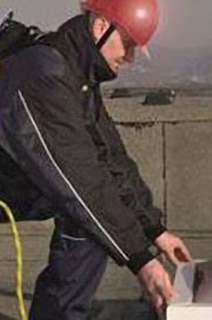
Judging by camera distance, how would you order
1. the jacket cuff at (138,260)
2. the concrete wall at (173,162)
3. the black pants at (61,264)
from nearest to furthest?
1. the jacket cuff at (138,260)
2. the black pants at (61,264)
3. the concrete wall at (173,162)

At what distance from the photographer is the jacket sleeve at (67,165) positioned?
466 centimetres

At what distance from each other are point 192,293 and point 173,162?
3487mm

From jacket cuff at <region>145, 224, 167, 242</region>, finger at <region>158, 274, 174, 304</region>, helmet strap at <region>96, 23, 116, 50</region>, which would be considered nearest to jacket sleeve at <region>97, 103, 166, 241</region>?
jacket cuff at <region>145, 224, 167, 242</region>

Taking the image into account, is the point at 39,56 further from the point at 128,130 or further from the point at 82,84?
the point at 128,130

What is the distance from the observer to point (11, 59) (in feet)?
16.3

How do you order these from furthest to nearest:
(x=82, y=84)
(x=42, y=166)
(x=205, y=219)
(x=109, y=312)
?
1. (x=205, y=219)
2. (x=109, y=312)
3. (x=82, y=84)
4. (x=42, y=166)

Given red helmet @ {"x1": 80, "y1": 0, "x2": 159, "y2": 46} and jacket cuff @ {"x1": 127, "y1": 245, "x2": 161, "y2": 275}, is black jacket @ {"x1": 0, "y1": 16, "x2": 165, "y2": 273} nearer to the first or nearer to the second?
jacket cuff @ {"x1": 127, "y1": 245, "x2": 161, "y2": 275}

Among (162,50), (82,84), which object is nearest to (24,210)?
(82,84)

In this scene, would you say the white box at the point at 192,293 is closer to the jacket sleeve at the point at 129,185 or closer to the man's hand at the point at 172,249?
the man's hand at the point at 172,249

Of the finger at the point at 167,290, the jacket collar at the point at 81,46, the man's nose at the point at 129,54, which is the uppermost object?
the jacket collar at the point at 81,46

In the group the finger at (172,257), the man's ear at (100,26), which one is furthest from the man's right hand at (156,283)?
the man's ear at (100,26)

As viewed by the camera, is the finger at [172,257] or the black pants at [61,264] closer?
the finger at [172,257]

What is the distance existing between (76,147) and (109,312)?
6.82 ft

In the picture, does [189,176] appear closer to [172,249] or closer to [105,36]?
[172,249]
